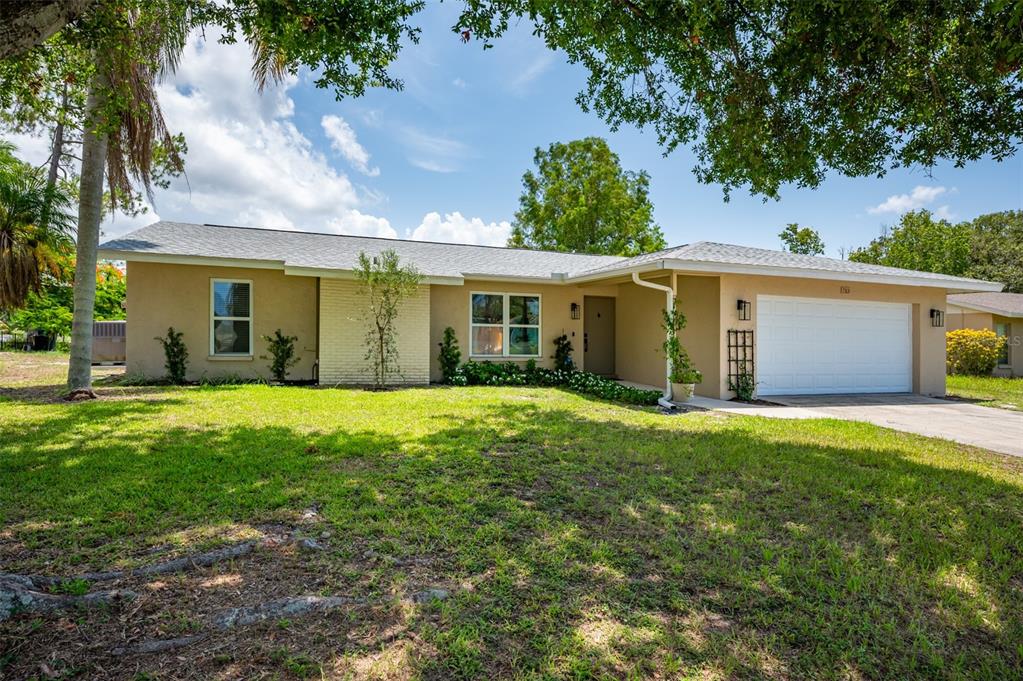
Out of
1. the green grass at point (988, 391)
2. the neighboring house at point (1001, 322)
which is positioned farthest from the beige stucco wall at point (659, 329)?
the neighboring house at point (1001, 322)

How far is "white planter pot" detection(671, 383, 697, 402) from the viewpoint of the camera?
9.85 m

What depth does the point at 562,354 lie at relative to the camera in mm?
13578

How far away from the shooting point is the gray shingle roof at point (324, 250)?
36.2ft

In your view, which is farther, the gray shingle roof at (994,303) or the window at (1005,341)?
the window at (1005,341)

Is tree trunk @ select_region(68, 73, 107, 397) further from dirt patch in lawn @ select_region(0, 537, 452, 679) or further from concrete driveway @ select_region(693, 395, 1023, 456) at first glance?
concrete driveway @ select_region(693, 395, 1023, 456)

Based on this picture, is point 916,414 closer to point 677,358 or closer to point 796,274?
point 796,274

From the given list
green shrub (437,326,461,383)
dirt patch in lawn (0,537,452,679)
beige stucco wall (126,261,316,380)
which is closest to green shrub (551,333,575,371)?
green shrub (437,326,461,383)

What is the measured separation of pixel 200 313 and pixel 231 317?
62 cm

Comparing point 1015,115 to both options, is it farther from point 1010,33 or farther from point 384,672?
point 384,672

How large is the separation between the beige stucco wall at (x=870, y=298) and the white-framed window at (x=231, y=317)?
34.4ft

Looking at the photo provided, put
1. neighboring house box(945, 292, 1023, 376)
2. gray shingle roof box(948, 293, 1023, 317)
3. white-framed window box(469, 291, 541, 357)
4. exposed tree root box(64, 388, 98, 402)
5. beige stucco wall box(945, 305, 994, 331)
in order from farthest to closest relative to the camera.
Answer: beige stucco wall box(945, 305, 994, 331), neighboring house box(945, 292, 1023, 376), gray shingle roof box(948, 293, 1023, 317), white-framed window box(469, 291, 541, 357), exposed tree root box(64, 388, 98, 402)

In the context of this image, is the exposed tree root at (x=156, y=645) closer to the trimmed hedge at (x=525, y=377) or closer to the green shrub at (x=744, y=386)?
the trimmed hedge at (x=525, y=377)

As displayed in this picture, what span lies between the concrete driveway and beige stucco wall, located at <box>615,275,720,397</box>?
3.47 feet

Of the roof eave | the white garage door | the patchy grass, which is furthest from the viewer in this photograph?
the white garage door
